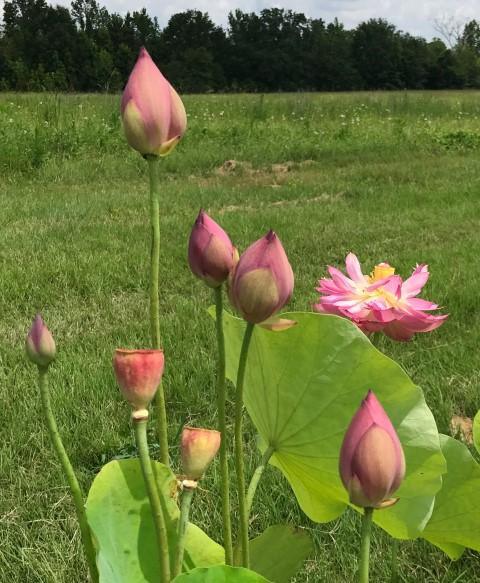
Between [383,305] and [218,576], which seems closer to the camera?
[218,576]

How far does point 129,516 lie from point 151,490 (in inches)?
3.2

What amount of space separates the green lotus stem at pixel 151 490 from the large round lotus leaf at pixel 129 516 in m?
0.03

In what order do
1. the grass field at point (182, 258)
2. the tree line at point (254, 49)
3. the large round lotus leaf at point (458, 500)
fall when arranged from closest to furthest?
1. the large round lotus leaf at point (458, 500)
2. the grass field at point (182, 258)
3. the tree line at point (254, 49)

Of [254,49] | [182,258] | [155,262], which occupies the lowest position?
[182,258]

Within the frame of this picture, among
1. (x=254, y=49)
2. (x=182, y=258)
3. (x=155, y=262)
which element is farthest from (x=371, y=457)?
(x=254, y=49)

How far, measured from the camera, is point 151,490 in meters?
0.39

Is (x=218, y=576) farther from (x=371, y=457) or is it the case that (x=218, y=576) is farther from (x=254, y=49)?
(x=254, y=49)

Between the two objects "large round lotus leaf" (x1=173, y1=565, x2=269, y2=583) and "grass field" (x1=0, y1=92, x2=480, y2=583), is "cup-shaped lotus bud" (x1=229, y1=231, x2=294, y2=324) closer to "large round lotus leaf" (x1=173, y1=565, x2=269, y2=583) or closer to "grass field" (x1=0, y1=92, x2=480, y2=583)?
"large round lotus leaf" (x1=173, y1=565, x2=269, y2=583)

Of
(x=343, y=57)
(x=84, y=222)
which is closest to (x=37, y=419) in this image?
(x=84, y=222)

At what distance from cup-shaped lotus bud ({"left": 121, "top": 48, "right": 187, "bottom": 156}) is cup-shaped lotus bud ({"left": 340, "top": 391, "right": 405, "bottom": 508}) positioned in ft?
0.67

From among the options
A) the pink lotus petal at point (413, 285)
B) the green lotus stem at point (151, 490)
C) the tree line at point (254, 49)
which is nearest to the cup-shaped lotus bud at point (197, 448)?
the green lotus stem at point (151, 490)

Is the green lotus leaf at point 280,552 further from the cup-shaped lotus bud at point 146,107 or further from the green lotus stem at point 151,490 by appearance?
the cup-shaped lotus bud at point 146,107

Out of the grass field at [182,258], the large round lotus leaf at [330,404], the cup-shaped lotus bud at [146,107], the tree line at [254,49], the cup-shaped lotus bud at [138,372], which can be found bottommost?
the grass field at [182,258]

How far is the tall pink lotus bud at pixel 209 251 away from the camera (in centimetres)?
42
